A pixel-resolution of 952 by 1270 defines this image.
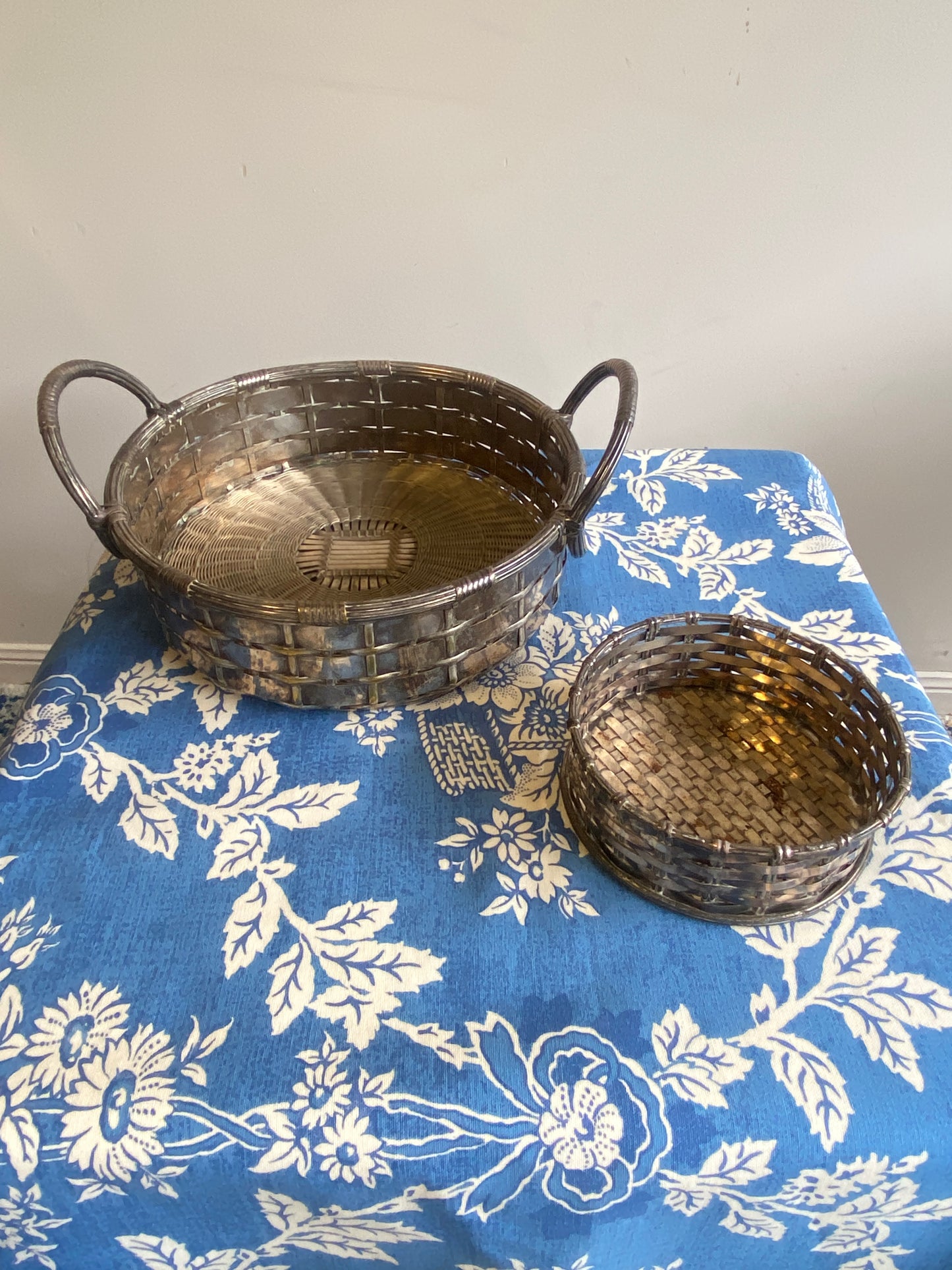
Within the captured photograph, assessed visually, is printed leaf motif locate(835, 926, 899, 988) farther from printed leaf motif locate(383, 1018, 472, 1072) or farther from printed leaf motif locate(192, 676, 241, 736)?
printed leaf motif locate(192, 676, 241, 736)

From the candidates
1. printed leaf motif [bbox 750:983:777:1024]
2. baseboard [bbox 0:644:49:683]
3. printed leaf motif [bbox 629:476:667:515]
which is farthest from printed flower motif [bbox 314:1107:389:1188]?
baseboard [bbox 0:644:49:683]

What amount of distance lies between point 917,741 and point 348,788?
40cm

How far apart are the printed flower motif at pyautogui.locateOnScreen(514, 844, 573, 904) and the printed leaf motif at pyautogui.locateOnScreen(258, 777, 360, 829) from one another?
0.13 meters

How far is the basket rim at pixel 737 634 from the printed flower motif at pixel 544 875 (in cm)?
6

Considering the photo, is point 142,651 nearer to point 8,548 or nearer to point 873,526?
point 8,548

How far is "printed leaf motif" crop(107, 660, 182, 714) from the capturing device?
65cm

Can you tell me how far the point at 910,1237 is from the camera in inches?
18.5

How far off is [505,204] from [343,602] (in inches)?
20.9

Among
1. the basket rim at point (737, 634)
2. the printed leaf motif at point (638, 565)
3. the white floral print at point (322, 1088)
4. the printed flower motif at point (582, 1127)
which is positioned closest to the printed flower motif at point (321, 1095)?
the white floral print at point (322, 1088)

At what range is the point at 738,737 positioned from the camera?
24.2 inches

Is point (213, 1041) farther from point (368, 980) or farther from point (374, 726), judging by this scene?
point (374, 726)

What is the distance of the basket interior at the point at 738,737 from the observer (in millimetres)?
556

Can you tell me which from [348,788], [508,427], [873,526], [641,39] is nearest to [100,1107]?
[348,788]

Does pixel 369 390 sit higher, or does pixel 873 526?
pixel 369 390
